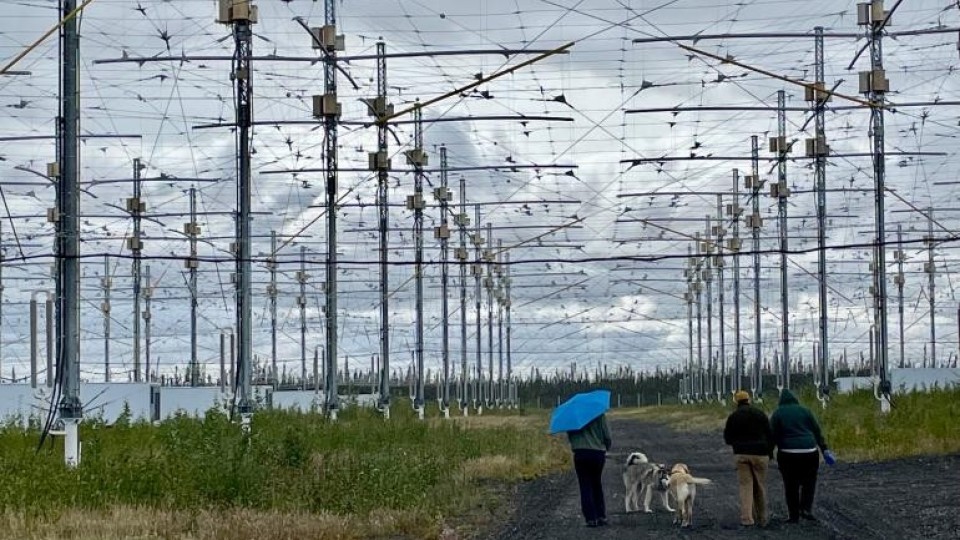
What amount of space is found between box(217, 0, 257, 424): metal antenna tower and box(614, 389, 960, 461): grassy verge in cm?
1430

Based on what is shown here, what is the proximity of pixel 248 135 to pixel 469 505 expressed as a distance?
1042cm

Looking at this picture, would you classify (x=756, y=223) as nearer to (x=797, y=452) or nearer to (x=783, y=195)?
(x=783, y=195)

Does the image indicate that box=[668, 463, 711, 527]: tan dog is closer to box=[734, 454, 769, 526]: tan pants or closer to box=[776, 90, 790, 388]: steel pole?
box=[734, 454, 769, 526]: tan pants

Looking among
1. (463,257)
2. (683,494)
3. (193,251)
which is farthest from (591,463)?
(463,257)

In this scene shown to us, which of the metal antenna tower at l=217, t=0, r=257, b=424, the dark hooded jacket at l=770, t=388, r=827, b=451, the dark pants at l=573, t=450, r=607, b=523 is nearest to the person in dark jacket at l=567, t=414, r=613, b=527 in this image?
the dark pants at l=573, t=450, r=607, b=523

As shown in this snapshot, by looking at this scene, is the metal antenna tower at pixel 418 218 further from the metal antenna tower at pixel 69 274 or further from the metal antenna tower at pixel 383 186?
the metal antenna tower at pixel 69 274

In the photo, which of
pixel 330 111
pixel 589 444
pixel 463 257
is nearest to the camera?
pixel 589 444

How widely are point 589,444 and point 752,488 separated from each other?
2.37m

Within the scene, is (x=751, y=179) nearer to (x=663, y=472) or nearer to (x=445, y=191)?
(x=445, y=191)

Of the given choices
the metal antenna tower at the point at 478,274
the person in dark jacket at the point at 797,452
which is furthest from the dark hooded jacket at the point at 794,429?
the metal antenna tower at the point at 478,274

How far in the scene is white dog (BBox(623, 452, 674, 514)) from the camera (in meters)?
23.5

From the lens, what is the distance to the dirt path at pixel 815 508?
66.2 ft

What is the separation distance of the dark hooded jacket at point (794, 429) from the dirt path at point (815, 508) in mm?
1073

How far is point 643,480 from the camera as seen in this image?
24.0 m
